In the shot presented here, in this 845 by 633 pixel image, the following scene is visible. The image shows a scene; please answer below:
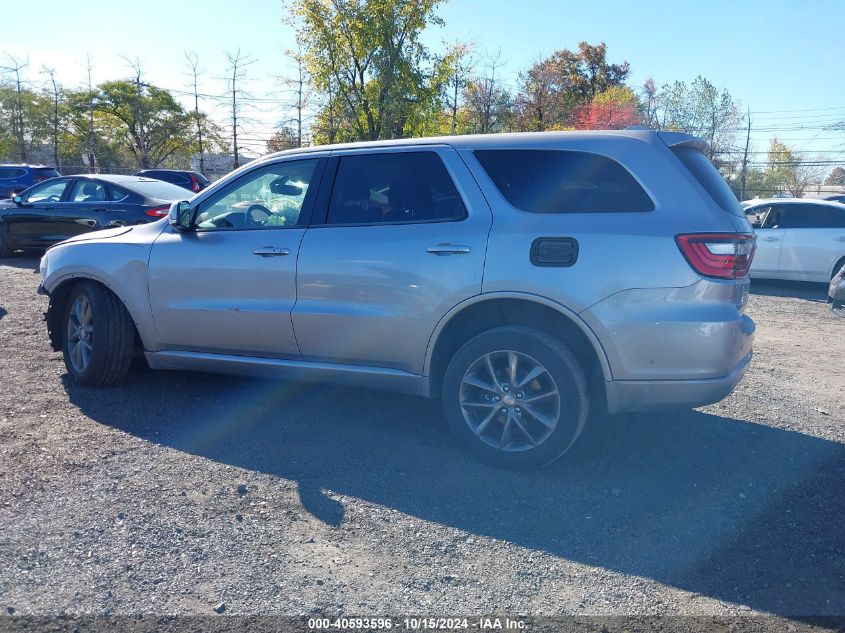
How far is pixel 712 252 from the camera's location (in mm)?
3811

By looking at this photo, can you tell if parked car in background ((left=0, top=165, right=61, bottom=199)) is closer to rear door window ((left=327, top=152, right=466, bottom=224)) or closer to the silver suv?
the silver suv

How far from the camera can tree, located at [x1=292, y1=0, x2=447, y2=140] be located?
87.7 feet

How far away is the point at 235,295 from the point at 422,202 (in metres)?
1.44

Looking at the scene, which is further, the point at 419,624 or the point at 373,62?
the point at 373,62

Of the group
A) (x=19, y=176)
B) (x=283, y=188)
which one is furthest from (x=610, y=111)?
(x=283, y=188)

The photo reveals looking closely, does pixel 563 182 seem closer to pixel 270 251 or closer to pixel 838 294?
pixel 270 251

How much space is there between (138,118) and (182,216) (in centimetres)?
4602

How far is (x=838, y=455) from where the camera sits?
456cm

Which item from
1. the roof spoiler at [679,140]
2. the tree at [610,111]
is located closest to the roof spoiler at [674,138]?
the roof spoiler at [679,140]

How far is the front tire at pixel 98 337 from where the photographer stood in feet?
17.7

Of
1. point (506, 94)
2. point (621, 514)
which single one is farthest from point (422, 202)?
point (506, 94)

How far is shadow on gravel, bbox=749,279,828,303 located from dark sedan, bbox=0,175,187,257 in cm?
959

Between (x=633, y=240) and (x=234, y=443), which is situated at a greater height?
(x=633, y=240)

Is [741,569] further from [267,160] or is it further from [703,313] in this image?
[267,160]
